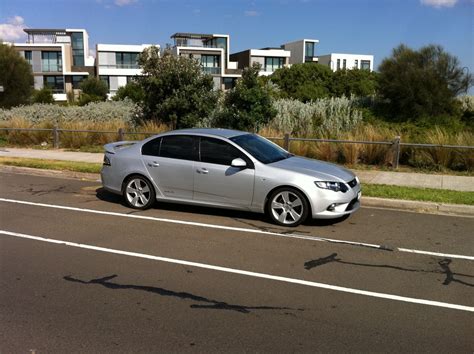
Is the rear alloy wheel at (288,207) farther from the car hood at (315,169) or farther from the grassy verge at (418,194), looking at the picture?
the grassy verge at (418,194)

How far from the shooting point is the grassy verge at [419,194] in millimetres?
9273

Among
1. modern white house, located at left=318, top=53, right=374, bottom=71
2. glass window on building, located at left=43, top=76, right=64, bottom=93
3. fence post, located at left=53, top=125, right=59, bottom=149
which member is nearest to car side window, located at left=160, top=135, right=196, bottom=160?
fence post, located at left=53, top=125, right=59, bottom=149

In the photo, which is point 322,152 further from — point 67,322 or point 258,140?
point 67,322

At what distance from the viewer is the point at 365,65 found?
111 meters

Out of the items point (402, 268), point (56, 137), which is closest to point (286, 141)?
point (402, 268)

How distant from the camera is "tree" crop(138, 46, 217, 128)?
61.8ft

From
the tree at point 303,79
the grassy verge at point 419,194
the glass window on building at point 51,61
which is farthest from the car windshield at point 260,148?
the glass window on building at point 51,61

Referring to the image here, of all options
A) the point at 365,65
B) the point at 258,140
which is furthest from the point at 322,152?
the point at 365,65

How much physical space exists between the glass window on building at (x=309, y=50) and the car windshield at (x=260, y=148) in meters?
94.7

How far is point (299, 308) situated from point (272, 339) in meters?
0.69

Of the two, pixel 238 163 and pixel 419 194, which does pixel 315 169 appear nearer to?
pixel 238 163

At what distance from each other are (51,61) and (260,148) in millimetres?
81000

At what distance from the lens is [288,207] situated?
771 cm

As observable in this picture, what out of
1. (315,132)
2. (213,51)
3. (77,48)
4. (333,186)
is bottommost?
(333,186)
